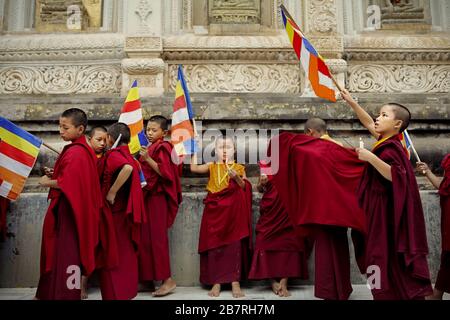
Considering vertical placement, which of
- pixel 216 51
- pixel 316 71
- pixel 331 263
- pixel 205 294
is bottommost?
pixel 205 294

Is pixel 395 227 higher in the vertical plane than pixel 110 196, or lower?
lower

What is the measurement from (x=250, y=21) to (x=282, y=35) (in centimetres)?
54

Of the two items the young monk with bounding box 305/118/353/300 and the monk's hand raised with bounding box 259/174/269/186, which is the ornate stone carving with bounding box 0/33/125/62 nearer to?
the monk's hand raised with bounding box 259/174/269/186

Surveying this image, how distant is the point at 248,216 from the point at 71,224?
5.64 feet

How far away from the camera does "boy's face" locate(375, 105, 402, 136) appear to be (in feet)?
12.0

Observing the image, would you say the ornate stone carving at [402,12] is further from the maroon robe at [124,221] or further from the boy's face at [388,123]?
the maroon robe at [124,221]

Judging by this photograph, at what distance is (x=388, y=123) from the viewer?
3654mm

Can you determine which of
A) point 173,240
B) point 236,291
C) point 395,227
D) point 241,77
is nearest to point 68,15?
point 241,77

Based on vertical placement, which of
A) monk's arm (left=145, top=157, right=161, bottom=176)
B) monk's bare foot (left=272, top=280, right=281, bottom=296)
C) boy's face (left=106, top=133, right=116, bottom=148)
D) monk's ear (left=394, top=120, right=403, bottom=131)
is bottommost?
monk's bare foot (left=272, top=280, right=281, bottom=296)

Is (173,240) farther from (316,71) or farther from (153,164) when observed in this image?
(316,71)

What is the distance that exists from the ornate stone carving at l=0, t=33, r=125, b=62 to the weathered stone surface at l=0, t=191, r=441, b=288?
2.64m

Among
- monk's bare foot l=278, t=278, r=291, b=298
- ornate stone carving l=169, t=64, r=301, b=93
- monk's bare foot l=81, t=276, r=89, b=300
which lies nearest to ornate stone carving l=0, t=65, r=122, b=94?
ornate stone carving l=169, t=64, r=301, b=93

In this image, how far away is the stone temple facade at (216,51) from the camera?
259 inches
